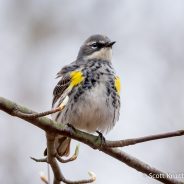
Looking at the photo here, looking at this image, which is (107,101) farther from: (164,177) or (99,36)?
(164,177)

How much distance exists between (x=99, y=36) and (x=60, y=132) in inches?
119

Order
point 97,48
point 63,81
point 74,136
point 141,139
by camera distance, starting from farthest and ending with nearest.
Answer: point 97,48 → point 63,81 → point 74,136 → point 141,139

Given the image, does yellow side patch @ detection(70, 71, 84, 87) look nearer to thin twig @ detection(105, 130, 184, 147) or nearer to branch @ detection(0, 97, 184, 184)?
branch @ detection(0, 97, 184, 184)

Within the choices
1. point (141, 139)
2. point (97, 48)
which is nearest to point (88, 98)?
point (97, 48)

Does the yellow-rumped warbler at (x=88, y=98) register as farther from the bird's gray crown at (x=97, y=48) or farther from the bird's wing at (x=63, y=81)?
the bird's gray crown at (x=97, y=48)

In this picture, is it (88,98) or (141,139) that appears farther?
(88,98)

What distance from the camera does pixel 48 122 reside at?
3.79m

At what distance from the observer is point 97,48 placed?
260 inches

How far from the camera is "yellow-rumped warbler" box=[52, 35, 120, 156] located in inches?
222

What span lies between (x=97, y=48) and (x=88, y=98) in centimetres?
120

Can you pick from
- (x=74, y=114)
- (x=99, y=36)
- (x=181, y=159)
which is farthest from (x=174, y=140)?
(x=74, y=114)

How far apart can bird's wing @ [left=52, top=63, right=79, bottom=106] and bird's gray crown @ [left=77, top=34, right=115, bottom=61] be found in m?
0.37

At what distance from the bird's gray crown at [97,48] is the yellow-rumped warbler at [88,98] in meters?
0.31

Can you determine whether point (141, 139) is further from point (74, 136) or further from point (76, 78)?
point (76, 78)
